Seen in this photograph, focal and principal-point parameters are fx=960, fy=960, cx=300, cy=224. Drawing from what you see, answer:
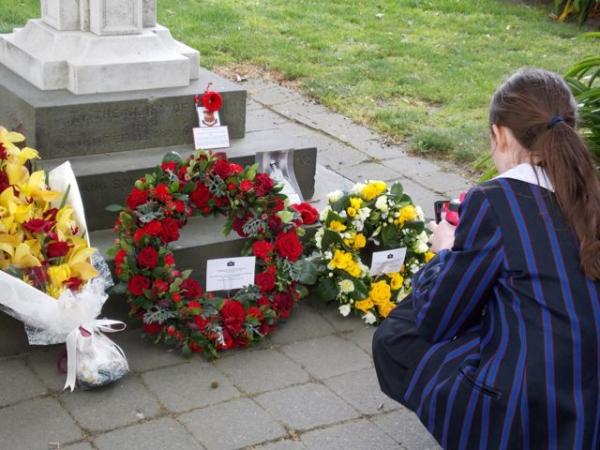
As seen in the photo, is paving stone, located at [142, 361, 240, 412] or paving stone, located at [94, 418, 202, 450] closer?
paving stone, located at [94, 418, 202, 450]

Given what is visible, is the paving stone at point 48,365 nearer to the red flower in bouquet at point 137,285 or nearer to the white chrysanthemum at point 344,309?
the red flower in bouquet at point 137,285

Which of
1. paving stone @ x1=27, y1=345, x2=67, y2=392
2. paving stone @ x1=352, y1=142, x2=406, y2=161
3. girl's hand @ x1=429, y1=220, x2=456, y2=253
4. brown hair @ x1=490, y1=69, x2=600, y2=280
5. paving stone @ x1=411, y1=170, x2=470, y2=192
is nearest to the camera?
brown hair @ x1=490, y1=69, x2=600, y2=280

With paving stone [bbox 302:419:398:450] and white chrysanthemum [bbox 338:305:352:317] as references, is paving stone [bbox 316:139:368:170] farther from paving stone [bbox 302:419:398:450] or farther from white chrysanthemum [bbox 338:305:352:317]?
paving stone [bbox 302:419:398:450]

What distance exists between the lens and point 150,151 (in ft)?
14.4

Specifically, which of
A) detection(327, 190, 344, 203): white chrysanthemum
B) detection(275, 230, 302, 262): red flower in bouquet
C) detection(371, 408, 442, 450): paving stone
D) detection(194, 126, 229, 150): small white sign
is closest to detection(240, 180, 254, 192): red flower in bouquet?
detection(275, 230, 302, 262): red flower in bouquet

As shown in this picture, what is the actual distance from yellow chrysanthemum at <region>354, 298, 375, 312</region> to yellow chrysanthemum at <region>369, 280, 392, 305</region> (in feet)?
0.07

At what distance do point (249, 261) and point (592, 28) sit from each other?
7257 mm

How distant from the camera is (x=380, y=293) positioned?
4141mm

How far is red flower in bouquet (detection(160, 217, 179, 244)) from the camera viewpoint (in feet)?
12.2

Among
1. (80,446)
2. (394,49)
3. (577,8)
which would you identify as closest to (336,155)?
(394,49)

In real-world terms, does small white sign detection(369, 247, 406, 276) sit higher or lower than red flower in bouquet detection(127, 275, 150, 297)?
lower

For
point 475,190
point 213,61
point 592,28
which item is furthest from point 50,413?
point 592,28

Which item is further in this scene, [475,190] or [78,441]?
[78,441]

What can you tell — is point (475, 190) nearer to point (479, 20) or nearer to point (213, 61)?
point (213, 61)
